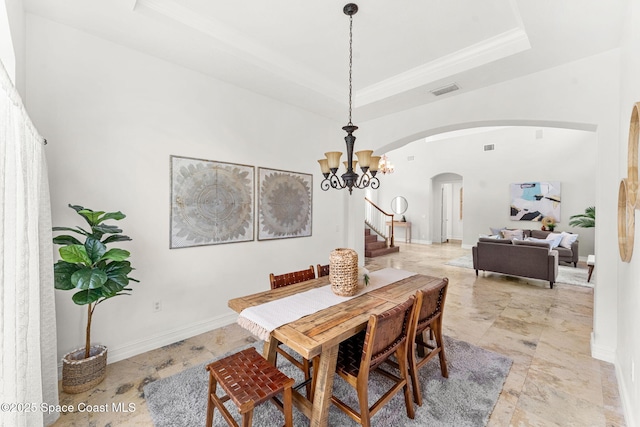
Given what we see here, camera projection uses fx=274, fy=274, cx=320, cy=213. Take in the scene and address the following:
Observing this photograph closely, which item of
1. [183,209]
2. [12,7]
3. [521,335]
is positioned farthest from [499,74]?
[12,7]

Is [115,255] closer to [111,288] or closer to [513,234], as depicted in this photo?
[111,288]

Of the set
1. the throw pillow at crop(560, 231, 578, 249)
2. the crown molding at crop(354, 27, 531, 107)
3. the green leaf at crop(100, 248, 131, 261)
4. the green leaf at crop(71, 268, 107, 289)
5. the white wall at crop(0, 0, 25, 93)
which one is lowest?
the throw pillow at crop(560, 231, 578, 249)

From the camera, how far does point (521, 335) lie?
3133 mm

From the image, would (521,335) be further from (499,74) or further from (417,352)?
(499,74)

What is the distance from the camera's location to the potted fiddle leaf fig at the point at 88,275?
1.91m

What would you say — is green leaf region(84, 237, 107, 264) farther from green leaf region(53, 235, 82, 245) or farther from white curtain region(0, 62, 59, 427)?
white curtain region(0, 62, 59, 427)

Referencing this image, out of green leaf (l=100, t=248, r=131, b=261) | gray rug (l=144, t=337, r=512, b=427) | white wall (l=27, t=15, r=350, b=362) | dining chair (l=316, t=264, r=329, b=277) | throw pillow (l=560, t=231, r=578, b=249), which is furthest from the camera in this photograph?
throw pillow (l=560, t=231, r=578, b=249)

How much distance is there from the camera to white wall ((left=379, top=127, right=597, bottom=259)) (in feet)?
23.7

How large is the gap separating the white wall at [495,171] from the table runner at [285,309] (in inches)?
318

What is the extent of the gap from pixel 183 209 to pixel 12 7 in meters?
1.82

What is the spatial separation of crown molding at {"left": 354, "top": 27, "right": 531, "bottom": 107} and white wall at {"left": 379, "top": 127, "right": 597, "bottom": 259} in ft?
21.8

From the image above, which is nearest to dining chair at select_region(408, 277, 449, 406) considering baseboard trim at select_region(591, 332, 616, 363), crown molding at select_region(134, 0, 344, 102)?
baseboard trim at select_region(591, 332, 616, 363)

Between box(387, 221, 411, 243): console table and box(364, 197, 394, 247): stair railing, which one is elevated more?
box(364, 197, 394, 247): stair railing

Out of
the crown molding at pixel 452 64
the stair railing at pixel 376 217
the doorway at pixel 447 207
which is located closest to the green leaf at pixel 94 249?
the crown molding at pixel 452 64
